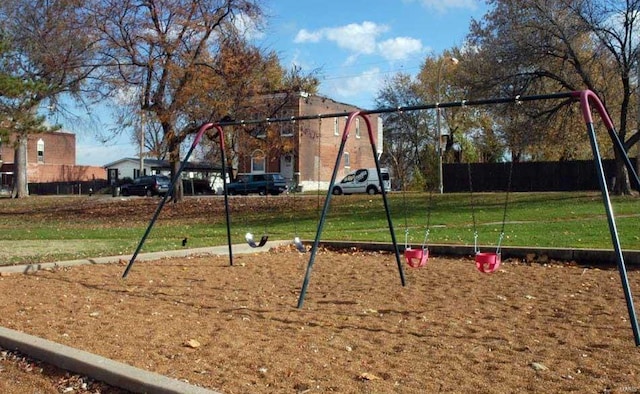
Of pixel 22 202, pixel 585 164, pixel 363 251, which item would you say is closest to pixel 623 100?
pixel 585 164

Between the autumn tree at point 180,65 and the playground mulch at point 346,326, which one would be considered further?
the autumn tree at point 180,65

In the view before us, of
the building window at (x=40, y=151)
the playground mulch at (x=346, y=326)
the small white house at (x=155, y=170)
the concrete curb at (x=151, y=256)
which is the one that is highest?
the building window at (x=40, y=151)

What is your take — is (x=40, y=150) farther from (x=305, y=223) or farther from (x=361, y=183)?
(x=305, y=223)

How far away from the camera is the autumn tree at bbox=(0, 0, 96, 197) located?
24.2 m

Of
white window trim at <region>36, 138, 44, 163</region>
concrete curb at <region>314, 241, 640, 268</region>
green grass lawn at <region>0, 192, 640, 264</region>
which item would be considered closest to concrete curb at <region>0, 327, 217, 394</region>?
green grass lawn at <region>0, 192, 640, 264</region>

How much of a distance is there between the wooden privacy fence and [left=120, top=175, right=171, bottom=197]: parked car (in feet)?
66.5

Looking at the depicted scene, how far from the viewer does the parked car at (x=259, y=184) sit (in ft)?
147

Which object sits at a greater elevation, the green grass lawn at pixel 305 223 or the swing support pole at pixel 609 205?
the swing support pole at pixel 609 205

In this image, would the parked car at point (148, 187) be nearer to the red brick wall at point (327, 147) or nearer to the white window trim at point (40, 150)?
the red brick wall at point (327, 147)

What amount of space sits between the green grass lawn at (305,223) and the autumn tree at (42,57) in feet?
14.1

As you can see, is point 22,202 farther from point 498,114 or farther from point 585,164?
point 585,164

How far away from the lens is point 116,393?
464 centimetres

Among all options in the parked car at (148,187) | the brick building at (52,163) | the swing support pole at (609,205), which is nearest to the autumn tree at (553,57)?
the swing support pole at (609,205)

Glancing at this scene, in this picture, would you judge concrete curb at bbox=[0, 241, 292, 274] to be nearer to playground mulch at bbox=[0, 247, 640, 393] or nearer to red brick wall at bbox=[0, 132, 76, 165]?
Result: playground mulch at bbox=[0, 247, 640, 393]
